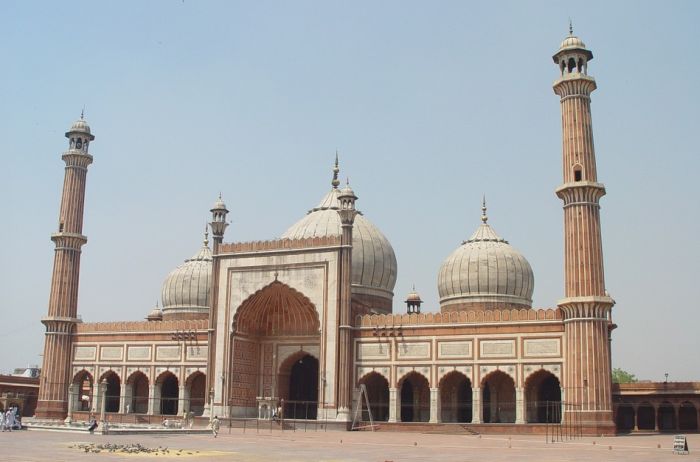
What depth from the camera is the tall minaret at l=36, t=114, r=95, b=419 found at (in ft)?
123

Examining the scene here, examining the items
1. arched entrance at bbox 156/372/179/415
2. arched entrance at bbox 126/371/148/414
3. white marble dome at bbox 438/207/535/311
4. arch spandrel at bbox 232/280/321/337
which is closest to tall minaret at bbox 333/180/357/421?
arch spandrel at bbox 232/280/321/337

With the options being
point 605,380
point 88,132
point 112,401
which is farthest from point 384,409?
point 88,132

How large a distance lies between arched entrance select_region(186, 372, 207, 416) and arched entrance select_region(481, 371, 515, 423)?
477 inches

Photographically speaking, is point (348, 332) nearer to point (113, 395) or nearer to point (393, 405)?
point (393, 405)

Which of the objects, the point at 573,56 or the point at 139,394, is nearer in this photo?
the point at 573,56

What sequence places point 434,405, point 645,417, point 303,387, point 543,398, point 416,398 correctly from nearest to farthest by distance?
point 434,405 < point 543,398 < point 416,398 < point 645,417 < point 303,387

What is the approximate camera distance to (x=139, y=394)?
39062mm

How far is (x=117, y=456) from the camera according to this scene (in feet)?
48.9

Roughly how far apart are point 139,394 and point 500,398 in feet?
55.1

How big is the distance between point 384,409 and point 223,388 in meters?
6.42

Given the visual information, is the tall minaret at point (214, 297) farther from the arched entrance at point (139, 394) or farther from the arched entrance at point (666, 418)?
the arched entrance at point (666, 418)

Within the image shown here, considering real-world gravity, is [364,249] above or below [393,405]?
above

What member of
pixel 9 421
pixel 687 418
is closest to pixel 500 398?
pixel 687 418

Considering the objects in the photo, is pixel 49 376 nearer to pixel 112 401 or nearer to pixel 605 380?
pixel 112 401
